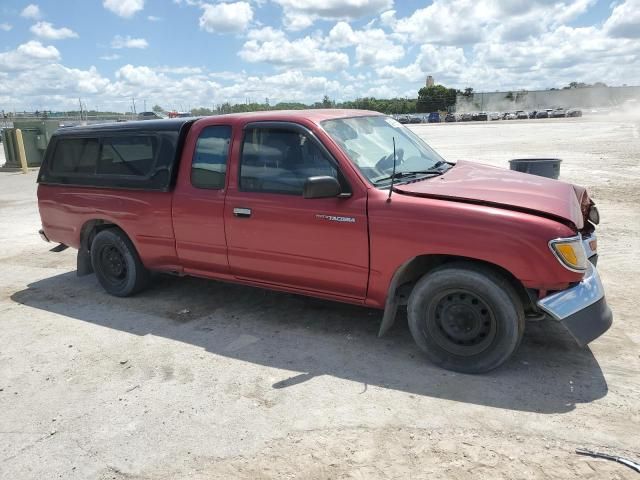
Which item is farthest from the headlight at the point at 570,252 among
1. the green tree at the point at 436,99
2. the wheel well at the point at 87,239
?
the green tree at the point at 436,99

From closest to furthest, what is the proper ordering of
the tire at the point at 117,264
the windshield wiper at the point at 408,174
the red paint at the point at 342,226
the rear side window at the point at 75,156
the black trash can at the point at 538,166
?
the red paint at the point at 342,226 < the windshield wiper at the point at 408,174 < the tire at the point at 117,264 < the rear side window at the point at 75,156 < the black trash can at the point at 538,166

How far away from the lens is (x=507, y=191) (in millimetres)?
3953

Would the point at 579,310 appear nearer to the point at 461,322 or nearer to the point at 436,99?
the point at 461,322

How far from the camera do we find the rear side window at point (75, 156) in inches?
227

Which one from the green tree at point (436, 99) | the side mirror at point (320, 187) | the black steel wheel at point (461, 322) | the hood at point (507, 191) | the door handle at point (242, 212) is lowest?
the black steel wheel at point (461, 322)

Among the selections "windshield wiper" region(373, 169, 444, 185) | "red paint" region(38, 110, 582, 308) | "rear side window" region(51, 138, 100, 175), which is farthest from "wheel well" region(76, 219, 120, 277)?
"windshield wiper" region(373, 169, 444, 185)

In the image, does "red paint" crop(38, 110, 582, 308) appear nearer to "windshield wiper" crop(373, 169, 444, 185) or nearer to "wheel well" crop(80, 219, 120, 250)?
"windshield wiper" crop(373, 169, 444, 185)

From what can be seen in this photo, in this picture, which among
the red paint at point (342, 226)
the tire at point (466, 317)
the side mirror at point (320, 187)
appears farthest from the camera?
the side mirror at point (320, 187)

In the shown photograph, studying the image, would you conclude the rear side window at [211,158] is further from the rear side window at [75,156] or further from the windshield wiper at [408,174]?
the rear side window at [75,156]

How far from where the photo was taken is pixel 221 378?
3.94 metres

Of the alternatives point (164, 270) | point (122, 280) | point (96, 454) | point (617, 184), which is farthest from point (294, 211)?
point (617, 184)

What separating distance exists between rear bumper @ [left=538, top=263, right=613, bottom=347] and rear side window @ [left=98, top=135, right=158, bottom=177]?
3753 millimetres

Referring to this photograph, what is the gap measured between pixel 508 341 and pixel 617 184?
955 cm

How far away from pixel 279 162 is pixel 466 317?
1932 mm
